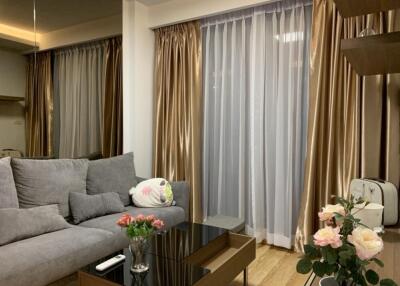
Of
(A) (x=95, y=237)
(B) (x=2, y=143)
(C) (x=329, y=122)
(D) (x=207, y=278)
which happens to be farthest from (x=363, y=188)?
(B) (x=2, y=143)

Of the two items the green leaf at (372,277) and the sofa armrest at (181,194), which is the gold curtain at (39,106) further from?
the green leaf at (372,277)

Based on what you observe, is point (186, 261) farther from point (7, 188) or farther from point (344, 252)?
point (7, 188)

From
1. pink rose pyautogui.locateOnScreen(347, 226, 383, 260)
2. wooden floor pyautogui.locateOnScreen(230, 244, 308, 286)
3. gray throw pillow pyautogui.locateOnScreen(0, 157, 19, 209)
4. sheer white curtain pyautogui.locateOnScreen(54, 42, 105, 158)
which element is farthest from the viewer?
sheer white curtain pyautogui.locateOnScreen(54, 42, 105, 158)

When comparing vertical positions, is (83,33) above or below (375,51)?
above

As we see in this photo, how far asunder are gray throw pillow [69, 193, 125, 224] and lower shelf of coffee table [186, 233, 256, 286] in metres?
1.05

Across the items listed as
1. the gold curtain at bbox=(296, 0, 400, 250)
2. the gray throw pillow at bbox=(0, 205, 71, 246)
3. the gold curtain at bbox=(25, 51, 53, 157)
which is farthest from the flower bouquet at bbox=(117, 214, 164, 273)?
the gold curtain at bbox=(25, 51, 53, 157)

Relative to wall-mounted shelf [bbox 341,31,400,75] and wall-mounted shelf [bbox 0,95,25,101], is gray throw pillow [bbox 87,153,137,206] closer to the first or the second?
wall-mounted shelf [bbox 0,95,25,101]

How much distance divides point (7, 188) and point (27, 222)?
0.35m

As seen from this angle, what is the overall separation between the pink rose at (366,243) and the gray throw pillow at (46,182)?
7.77 ft

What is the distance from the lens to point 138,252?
1.68 metres

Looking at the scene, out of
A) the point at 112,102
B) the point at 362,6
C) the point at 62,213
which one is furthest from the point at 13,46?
the point at 362,6

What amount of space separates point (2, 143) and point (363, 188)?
3135mm

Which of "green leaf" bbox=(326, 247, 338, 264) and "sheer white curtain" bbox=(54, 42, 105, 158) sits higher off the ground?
"sheer white curtain" bbox=(54, 42, 105, 158)

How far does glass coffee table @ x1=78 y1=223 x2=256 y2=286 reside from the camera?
163 cm
